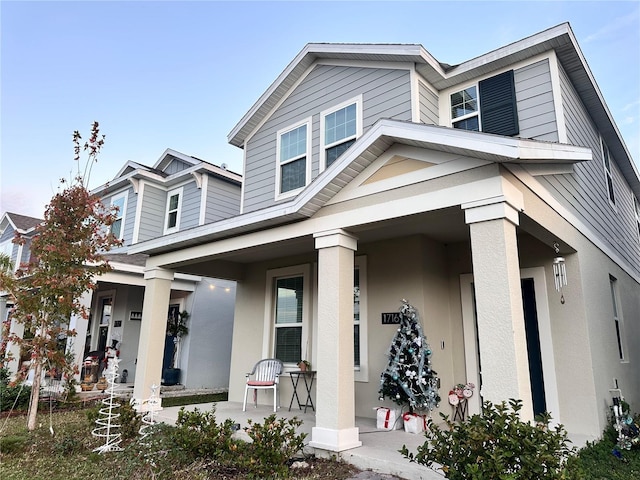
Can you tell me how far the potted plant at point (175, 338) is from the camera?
35.0 ft

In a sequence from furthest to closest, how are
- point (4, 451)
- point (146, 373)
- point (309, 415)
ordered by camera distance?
1. point (146, 373)
2. point (309, 415)
3. point (4, 451)

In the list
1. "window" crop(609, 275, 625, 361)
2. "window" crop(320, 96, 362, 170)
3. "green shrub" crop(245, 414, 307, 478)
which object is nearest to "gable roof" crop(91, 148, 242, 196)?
"window" crop(320, 96, 362, 170)

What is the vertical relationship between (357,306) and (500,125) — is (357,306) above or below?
below

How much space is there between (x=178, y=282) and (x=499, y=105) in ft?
28.3

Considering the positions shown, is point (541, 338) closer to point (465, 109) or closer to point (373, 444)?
point (373, 444)

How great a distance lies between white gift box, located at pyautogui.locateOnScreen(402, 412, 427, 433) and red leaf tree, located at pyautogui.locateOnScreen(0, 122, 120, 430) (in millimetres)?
4687

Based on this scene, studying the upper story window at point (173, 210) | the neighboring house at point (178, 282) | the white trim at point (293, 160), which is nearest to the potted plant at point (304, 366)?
the white trim at point (293, 160)

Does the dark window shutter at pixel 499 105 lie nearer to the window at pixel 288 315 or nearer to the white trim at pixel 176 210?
the window at pixel 288 315

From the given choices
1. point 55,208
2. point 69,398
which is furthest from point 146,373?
point 55,208

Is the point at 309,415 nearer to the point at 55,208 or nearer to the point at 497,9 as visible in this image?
the point at 55,208

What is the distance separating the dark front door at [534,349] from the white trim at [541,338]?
0.35 feet

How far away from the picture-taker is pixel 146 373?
23.0 feet

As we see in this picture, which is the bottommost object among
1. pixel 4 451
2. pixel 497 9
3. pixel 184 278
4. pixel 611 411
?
pixel 4 451

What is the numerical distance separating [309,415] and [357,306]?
182cm
